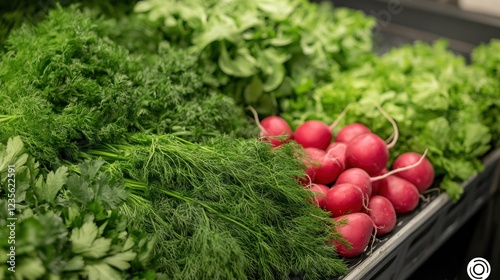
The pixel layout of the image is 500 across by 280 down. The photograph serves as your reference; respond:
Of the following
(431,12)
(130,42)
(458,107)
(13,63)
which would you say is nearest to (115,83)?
(13,63)

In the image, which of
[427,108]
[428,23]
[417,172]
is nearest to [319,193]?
[417,172]

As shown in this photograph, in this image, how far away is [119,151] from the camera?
1.39m

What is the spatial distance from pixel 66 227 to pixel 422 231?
1187 mm

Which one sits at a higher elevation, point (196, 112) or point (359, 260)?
point (196, 112)

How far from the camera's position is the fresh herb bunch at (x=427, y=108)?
1.82m

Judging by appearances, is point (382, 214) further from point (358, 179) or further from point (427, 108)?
point (427, 108)

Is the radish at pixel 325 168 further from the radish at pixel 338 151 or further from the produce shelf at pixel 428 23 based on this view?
the produce shelf at pixel 428 23

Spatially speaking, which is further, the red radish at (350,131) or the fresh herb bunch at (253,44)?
the fresh herb bunch at (253,44)

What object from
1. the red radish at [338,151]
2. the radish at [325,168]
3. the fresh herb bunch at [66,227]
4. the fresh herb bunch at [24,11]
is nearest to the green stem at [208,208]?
the fresh herb bunch at [66,227]

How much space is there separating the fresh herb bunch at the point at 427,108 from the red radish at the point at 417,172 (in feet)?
0.23

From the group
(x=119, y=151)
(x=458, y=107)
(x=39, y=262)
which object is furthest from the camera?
(x=458, y=107)

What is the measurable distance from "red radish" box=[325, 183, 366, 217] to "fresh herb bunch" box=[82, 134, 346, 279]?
0.08 m

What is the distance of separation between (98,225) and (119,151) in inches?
11.7

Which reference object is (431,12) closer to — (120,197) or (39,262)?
(120,197)
